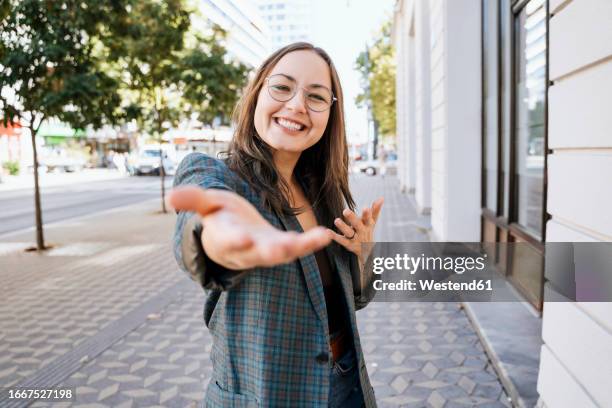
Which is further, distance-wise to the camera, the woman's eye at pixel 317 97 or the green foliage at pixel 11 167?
the green foliage at pixel 11 167

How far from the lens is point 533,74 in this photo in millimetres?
5000

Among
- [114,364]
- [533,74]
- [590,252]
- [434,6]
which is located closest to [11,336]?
[114,364]

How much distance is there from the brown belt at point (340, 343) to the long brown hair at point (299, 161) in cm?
38

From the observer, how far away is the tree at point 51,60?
25.9 feet

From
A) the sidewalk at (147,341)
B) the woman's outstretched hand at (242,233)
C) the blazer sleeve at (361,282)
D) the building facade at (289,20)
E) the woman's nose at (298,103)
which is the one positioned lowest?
the sidewalk at (147,341)

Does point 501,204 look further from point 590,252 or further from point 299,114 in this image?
point 299,114

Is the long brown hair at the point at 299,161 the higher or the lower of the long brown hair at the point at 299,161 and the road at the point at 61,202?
the higher

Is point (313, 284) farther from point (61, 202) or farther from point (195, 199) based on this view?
point (61, 202)

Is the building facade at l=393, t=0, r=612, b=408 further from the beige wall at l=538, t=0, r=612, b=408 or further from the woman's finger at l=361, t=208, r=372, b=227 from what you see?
the woman's finger at l=361, t=208, r=372, b=227

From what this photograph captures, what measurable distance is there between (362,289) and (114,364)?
3.16 metres

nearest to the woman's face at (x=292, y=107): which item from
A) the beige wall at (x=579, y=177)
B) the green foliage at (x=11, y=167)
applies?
the beige wall at (x=579, y=177)

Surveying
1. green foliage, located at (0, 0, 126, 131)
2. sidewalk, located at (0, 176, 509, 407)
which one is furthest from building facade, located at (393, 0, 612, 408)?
green foliage, located at (0, 0, 126, 131)

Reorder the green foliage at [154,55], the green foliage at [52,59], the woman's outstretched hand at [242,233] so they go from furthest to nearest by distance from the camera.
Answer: the green foliage at [154,55], the green foliage at [52,59], the woman's outstretched hand at [242,233]

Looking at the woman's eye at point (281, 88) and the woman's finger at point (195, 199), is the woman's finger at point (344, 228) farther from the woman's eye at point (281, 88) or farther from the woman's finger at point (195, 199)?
the woman's finger at point (195, 199)
